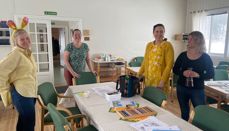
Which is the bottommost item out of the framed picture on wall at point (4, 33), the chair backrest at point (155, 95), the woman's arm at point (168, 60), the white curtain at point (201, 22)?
the chair backrest at point (155, 95)

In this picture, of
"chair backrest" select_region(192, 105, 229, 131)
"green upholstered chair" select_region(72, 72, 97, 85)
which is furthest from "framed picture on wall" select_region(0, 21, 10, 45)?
"chair backrest" select_region(192, 105, 229, 131)

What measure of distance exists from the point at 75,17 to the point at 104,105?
3969 mm

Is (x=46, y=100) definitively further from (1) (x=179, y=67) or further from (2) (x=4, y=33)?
(2) (x=4, y=33)

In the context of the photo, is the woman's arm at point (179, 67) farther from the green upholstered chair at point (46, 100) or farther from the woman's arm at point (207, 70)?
→ the green upholstered chair at point (46, 100)

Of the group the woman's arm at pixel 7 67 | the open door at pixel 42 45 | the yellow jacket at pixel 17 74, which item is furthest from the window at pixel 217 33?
the woman's arm at pixel 7 67

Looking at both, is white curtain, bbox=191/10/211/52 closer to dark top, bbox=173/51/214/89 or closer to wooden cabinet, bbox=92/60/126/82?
wooden cabinet, bbox=92/60/126/82

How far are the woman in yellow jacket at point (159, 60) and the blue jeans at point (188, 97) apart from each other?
216 mm

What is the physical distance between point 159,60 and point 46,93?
144cm

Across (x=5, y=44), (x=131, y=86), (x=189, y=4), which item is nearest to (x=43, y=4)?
(x=5, y=44)

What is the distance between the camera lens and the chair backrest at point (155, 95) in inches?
76.0

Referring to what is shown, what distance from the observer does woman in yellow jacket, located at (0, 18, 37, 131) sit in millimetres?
1765

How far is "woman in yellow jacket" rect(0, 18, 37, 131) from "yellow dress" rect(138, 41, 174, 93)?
1.41 m

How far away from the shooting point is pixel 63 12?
16.6 feet

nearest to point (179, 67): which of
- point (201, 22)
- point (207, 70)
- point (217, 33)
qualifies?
point (207, 70)
